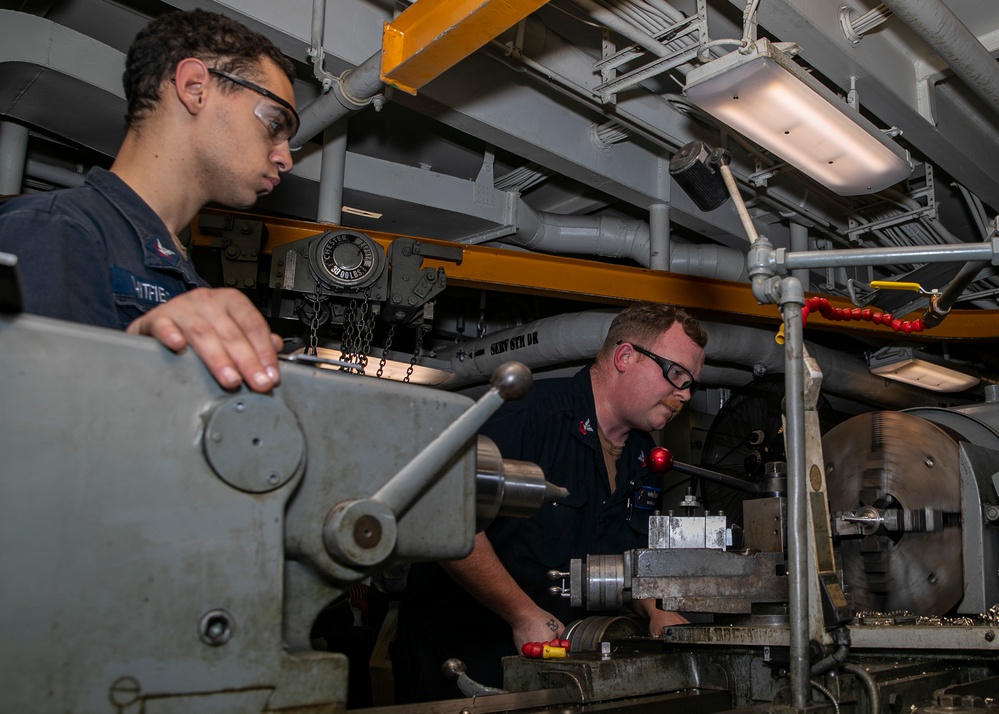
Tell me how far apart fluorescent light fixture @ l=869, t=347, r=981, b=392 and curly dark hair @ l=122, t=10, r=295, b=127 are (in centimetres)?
361

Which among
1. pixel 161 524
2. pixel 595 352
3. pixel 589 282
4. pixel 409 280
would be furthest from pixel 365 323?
pixel 161 524

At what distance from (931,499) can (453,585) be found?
45.3 inches

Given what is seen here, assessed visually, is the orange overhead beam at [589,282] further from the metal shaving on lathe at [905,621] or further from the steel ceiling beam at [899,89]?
the metal shaving on lathe at [905,621]

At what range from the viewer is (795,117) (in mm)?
2363

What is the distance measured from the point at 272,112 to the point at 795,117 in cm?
172

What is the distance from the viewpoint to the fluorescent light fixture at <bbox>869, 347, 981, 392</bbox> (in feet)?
13.0

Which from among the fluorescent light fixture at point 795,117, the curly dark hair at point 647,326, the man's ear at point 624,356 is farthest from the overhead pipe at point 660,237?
the man's ear at point 624,356

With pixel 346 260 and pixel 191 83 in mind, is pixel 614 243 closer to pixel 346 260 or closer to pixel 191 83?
pixel 346 260

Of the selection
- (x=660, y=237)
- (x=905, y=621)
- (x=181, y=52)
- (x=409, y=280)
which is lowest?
(x=905, y=621)

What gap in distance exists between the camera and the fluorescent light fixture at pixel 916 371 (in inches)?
155

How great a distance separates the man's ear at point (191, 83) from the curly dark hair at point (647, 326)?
150 centimetres

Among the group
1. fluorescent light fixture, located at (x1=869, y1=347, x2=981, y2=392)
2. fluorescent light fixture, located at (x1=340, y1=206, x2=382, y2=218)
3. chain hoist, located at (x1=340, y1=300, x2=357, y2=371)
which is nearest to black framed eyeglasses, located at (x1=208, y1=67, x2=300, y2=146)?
chain hoist, located at (x1=340, y1=300, x2=357, y2=371)

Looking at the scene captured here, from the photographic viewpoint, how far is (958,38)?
2303mm

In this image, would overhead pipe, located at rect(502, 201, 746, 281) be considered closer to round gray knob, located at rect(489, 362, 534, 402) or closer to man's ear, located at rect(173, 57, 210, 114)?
man's ear, located at rect(173, 57, 210, 114)
